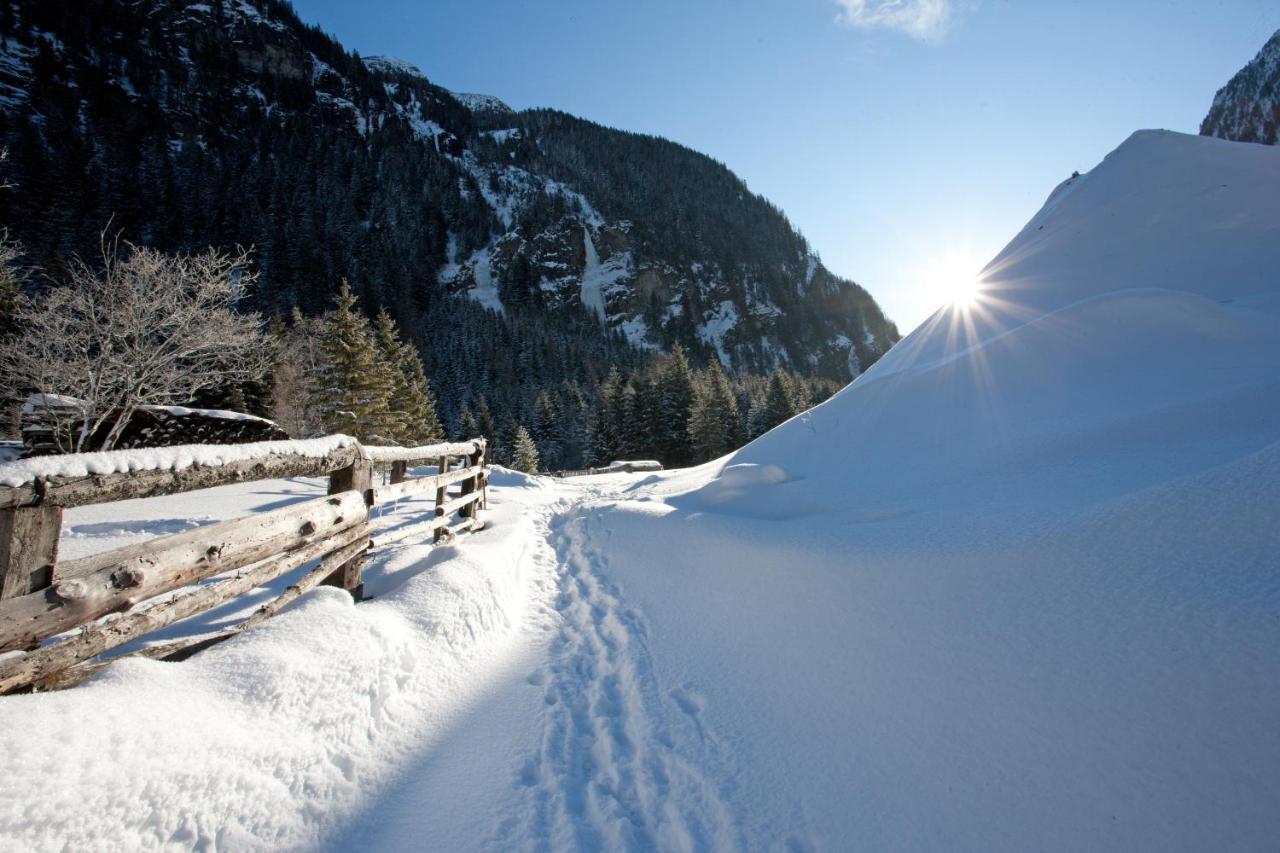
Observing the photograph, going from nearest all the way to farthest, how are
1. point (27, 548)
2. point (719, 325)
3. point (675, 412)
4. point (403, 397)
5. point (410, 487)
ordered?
point (27, 548), point (410, 487), point (403, 397), point (675, 412), point (719, 325)

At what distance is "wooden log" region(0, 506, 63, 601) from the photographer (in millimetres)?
1727

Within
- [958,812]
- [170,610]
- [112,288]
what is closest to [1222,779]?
[958,812]

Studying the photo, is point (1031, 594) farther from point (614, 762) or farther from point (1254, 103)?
point (1254, 103)

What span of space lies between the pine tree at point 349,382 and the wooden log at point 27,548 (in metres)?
21.6

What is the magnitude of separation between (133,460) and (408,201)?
163m

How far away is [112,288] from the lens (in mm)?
12648

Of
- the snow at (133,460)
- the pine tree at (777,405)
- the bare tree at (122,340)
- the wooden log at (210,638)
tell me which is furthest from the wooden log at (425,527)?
the pine tree at (777,405)

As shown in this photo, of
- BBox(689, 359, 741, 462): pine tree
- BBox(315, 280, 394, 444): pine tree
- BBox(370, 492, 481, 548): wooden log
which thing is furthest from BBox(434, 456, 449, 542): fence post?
BBox(689, 359, 741, 462): pine tree

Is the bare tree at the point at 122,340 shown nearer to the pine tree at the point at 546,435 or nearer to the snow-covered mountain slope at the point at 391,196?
the pine tree at the point at 546,435

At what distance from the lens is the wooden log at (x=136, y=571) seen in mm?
1769

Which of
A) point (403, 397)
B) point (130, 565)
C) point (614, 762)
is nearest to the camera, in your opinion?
point (130, 565)

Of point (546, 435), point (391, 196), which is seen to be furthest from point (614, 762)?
point (391, 196)

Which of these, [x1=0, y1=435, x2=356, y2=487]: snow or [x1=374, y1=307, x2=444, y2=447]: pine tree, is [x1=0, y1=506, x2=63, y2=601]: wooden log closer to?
[x1=0, y1=435, x2=356, y2=487]: snow

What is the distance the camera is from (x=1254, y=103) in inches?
2388
